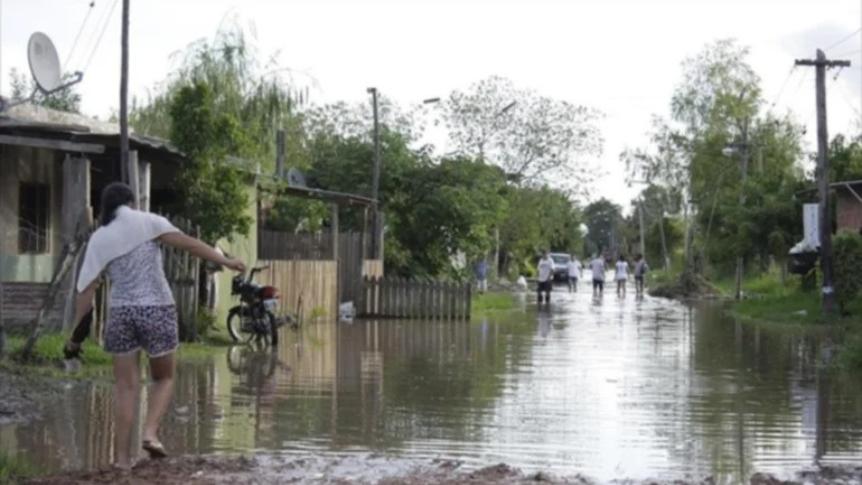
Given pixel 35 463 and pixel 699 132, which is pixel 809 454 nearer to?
pixel 35 463

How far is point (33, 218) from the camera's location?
1916cm

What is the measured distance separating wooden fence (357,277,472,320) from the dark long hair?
20.7m

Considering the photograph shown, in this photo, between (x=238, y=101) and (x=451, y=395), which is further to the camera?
(x=238, y=101)

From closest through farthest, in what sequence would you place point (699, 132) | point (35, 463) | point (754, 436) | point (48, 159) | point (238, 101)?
point (35, 463) → point (754, 436) → point (48, 159) → point (238, 101) → point (699, 132)

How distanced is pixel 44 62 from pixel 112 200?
995 cm

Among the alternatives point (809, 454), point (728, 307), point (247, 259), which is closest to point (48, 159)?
point (247, 259)

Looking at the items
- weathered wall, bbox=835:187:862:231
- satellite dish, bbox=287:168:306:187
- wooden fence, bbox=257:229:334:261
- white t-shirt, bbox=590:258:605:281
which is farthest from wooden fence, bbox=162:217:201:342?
white t-shirt, bbox=590:258:605:281

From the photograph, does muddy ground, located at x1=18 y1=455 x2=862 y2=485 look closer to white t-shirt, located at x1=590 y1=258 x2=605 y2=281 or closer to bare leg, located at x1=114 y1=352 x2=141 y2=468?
bare leg, located at x1=114 y1=352 x2=141 y2=468

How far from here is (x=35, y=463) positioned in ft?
28.9

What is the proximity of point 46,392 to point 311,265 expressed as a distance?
13848mm

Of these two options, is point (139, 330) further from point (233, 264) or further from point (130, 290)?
point (233, 264)

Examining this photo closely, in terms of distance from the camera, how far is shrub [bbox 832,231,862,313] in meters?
28.1

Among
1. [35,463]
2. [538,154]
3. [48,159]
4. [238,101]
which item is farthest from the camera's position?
[538,154]

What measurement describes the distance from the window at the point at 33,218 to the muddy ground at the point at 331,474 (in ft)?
36.0
